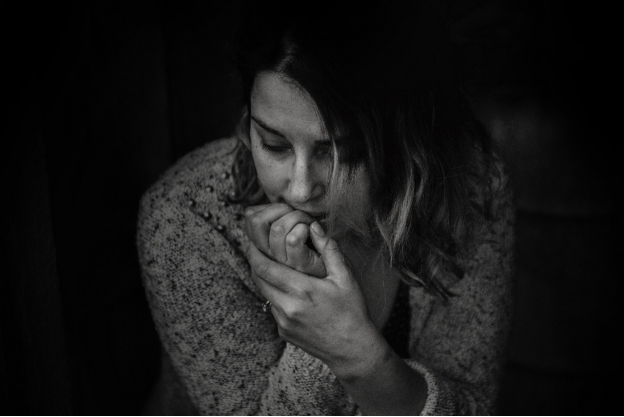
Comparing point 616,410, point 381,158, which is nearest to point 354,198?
point 381,158

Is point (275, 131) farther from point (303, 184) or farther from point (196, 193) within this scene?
point (196, 193)

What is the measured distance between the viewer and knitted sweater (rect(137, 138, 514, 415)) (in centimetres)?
76

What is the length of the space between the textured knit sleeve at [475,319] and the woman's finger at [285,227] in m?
0.27

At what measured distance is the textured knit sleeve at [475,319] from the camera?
814 millimetres

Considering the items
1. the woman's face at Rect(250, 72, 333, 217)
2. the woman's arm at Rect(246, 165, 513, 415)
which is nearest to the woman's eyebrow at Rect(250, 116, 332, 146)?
the woman's face at Rect(250, 72, 333, 217)

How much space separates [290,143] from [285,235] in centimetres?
11

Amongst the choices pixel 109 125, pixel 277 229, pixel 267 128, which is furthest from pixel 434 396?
pixel 109 125

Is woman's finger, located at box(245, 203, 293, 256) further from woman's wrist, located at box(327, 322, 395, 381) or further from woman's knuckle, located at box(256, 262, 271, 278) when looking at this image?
woman's wrist, located at box(327, 322, 395, 381)

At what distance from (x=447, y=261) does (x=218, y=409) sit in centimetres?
40

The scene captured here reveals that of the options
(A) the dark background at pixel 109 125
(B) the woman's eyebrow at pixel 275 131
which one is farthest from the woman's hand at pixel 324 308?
(A) the dark background at pixel 109 125

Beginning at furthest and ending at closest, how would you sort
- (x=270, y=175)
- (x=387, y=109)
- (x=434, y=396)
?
(x=434, y=396), (x=270, y=175), (x=387, y=109)

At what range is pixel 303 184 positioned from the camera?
59 cm

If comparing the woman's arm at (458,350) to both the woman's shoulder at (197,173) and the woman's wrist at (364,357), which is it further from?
the woman's shoulder at (197,173)

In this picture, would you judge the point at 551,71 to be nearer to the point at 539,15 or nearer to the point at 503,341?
the point at 539,15
